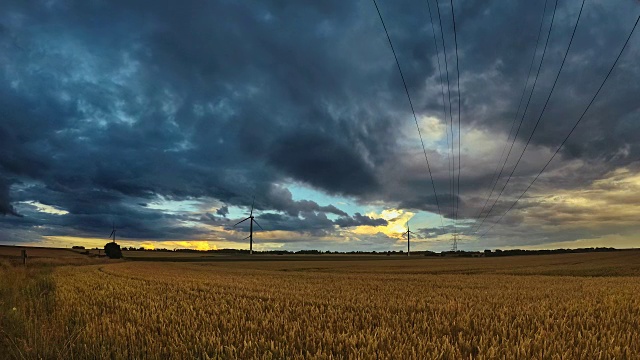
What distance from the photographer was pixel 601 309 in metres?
12.9

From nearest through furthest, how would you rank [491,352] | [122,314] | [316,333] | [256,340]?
[491,352], [256,340], [316,333], [122,314]

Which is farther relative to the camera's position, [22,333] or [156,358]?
[22,333]

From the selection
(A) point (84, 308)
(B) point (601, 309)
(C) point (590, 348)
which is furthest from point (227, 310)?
(B) point (601, 309)

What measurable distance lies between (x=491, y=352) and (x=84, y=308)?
39.7 feet

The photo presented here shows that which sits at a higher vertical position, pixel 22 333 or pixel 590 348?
pixel 590 348

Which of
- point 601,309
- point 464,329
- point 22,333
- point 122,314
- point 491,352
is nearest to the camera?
point 491,352

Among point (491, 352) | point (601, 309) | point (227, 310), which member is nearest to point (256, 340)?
point (491, 352)

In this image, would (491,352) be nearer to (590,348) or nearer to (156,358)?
(590,348)

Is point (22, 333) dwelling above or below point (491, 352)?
below

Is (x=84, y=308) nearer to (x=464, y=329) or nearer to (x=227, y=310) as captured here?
(x=227, y=310)

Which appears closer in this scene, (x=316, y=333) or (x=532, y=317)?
(x=316, y=333)

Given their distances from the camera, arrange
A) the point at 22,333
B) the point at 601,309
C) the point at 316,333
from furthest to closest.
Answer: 1. the point at 601,309
2. the point at 22,333
3. the point at 316,333

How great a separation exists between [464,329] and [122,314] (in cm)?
910

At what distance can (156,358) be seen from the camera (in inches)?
269
